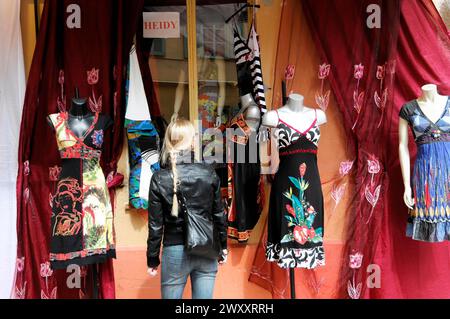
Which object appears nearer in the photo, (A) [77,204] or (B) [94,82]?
(A) [77,204]

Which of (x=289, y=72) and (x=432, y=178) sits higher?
(x=289, y=72)

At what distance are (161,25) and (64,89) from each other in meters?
0.85

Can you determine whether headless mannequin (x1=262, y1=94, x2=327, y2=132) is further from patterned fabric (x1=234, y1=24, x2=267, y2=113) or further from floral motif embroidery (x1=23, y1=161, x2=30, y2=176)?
floral motif embroidery (x1=23, y1=161, x2=30, y2=176)

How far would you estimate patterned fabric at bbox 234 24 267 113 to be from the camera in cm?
300

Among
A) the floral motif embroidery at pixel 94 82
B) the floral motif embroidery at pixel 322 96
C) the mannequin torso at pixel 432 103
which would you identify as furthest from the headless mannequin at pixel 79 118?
the mannequin torso at pixel 432 103

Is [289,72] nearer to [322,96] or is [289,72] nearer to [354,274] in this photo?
[322,96]

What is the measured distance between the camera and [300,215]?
2.62 m

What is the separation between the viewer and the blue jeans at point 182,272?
7.39ft

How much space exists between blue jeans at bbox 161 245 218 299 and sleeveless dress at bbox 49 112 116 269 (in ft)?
2.04

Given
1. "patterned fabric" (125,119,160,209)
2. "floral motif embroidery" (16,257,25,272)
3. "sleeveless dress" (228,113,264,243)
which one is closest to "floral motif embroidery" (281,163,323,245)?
"sleeveless dress" (228,113,264,243)

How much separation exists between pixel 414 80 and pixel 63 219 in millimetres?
2515

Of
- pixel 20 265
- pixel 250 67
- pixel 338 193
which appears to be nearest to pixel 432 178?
pixel 338 193

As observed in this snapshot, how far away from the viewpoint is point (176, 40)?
323 cm
